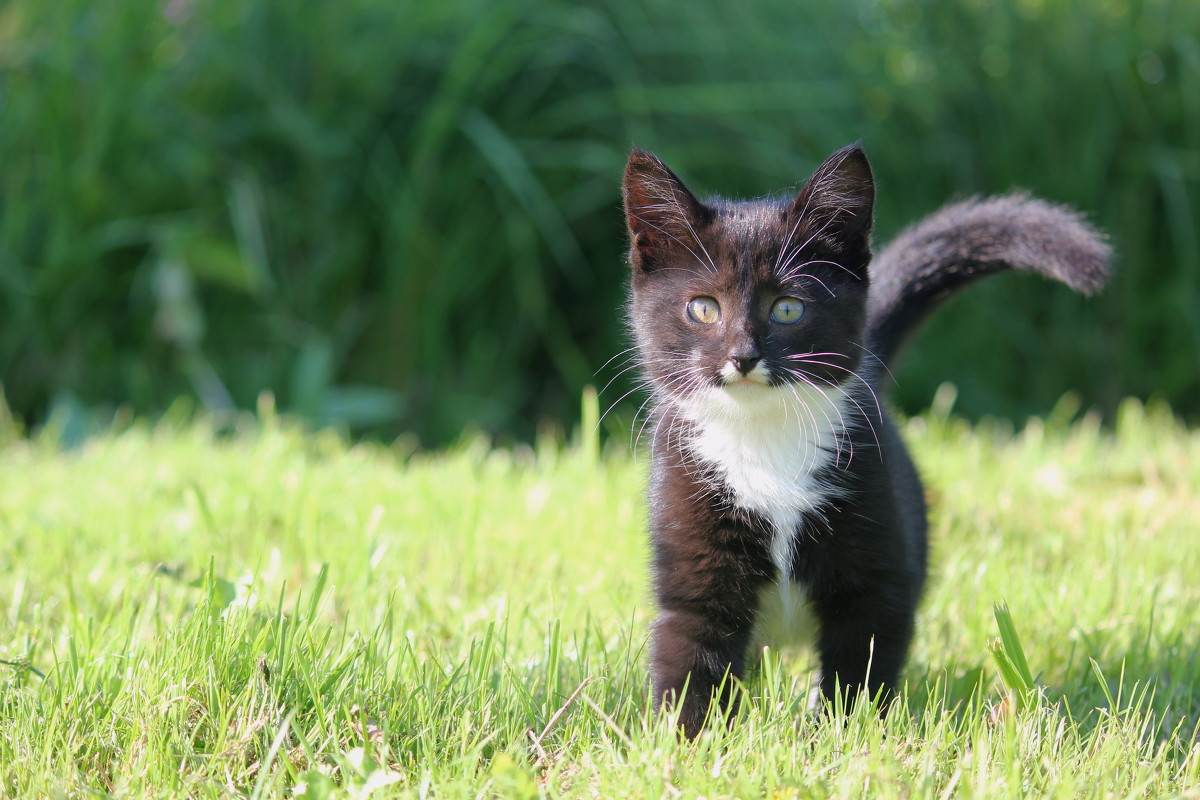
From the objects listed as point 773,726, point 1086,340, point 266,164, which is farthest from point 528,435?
point 773,726

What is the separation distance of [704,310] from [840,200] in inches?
13.0

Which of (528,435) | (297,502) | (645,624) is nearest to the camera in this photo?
(645,624)

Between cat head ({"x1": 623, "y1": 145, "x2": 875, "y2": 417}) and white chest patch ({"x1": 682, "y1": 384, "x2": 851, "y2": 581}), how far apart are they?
4cm

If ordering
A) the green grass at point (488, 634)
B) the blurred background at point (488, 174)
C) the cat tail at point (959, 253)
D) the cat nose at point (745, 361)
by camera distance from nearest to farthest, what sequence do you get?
the green grass at point (488, 634) < the cat nose at point (745, 361) < the cat tail at point (959, 253) < the blurred background at point (488, 174)

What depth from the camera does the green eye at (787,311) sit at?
2002 mm

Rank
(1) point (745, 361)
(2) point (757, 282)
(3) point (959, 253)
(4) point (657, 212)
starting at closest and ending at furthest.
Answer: (1) point (745, 361), (2) point (757, 282), (4) point (657, 212), (3) point (959, 253)

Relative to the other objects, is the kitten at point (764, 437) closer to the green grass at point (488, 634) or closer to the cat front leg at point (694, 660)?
the cat front leg at point (694, 660)

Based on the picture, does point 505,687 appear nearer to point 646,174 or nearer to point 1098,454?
point 646,174

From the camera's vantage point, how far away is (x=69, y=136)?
14.1ft

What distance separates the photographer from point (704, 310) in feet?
6.75

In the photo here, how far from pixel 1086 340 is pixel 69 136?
4.41m

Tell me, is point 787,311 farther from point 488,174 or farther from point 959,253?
point 488,174

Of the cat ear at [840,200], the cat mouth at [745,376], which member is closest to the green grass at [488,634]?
the cat mouth at [745,376]

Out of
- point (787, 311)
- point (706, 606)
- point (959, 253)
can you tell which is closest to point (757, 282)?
point (787, 311)
